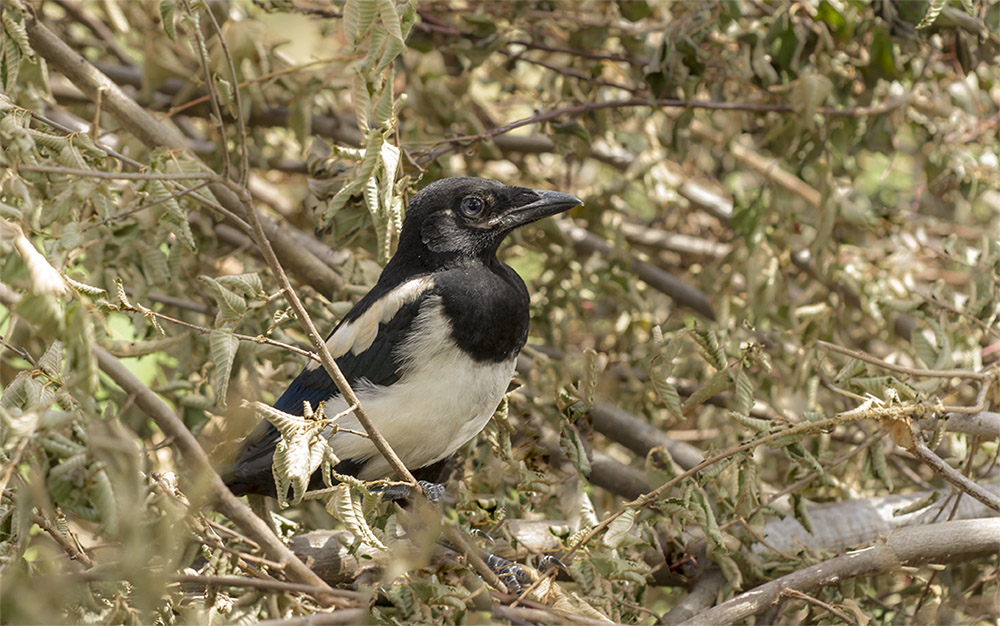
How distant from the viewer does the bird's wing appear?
2.79 meters

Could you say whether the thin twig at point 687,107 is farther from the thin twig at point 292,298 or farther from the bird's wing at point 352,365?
the thin twig at point 292,298

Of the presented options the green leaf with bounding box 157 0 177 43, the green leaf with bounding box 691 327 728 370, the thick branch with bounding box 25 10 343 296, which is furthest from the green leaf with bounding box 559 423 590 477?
the green leaf with bounding box 157 0 177 43

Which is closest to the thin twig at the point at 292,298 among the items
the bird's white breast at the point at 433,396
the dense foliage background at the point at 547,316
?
the dense foliage background at the point at 547,316

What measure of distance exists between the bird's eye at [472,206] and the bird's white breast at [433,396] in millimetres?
355

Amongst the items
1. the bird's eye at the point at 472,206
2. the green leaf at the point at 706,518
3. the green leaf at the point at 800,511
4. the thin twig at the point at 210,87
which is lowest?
the green leaf at the point at 800,511

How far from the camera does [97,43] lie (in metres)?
4.55

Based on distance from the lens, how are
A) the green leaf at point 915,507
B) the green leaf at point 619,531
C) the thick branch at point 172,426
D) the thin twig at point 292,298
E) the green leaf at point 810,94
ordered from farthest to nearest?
the green leaf at point 810,94 < the green leaf at point 915,507 < the green leaf at point 619,531 < the thin twig at point 292,298 < the thick branch at point 172,426

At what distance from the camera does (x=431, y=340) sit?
273cm

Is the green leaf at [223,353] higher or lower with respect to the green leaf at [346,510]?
higher

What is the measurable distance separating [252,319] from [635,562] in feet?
5.15

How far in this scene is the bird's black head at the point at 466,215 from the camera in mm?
2967

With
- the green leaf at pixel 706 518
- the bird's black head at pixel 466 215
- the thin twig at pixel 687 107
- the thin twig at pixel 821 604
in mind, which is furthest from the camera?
the thin twig at pixel 687 107

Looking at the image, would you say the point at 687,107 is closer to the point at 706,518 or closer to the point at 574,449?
the point at 574,449

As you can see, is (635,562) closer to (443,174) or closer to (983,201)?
(443,174)
